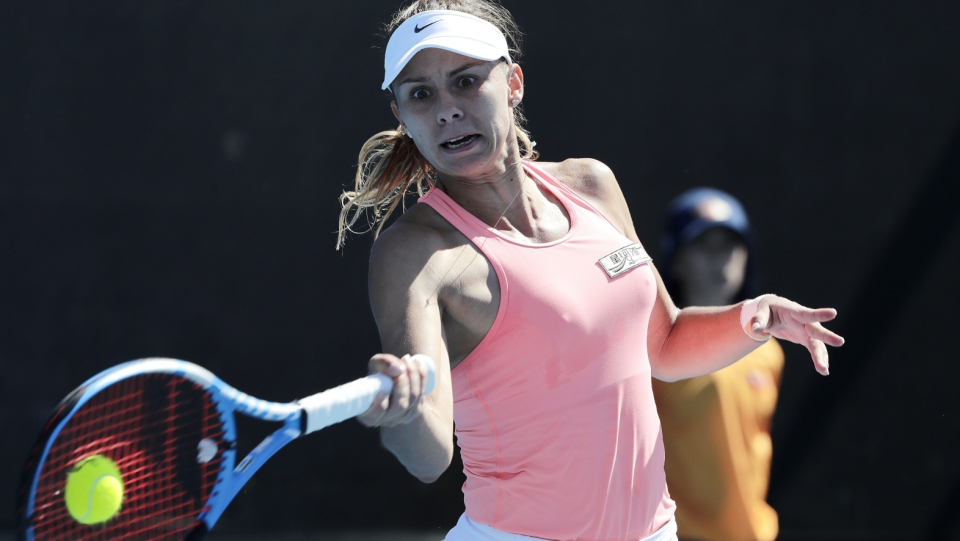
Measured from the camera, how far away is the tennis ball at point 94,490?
135cm

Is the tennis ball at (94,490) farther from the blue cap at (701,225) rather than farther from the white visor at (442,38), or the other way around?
the blue cap at (701,225)

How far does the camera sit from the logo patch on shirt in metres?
1.75

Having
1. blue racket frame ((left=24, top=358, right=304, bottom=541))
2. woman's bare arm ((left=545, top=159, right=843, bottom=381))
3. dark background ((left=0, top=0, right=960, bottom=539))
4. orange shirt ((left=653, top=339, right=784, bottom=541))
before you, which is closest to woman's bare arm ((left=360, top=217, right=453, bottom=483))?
blue racket frame ((left=24, top=358, right=304, bottom=541))

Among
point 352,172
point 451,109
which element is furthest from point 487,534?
point 352,172

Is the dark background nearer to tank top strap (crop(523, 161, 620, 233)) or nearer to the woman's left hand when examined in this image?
tank top strap (crop(523, 161, 620, 233))

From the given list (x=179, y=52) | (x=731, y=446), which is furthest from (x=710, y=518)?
(x=179, y=52)

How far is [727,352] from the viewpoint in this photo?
1.99 m

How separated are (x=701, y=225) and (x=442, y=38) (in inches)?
49.7

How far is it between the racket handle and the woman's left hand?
0.75 meters

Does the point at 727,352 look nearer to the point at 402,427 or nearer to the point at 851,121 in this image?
the point at 402,427

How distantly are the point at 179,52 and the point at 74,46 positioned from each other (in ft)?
1.34

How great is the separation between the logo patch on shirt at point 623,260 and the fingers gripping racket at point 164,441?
1.50 feet

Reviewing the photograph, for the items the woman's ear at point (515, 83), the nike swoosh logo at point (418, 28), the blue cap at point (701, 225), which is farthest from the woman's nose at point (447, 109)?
the blue cap at point (701, 225)

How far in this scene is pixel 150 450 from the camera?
154cm
